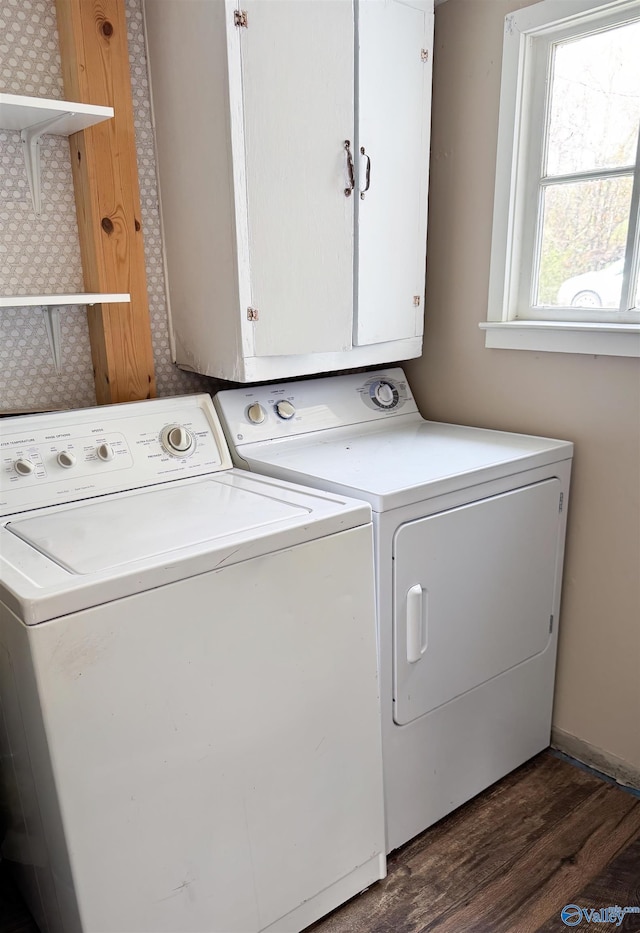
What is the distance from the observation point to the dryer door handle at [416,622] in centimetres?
159

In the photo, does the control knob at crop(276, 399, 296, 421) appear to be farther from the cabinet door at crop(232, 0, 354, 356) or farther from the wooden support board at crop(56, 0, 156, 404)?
the wooden support board at crop(56, 0, 156, 404)

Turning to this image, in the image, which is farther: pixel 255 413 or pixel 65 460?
pixel 255 413

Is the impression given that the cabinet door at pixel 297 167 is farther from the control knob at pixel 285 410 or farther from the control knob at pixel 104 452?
Result: the control knob at pixel 104 452

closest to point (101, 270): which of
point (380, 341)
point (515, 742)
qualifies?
point (380, 341)

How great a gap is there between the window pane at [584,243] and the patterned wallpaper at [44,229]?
1.11 meters

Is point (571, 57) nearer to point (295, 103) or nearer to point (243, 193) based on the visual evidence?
point (295, 103)

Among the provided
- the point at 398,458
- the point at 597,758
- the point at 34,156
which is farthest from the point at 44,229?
the point at 597,758

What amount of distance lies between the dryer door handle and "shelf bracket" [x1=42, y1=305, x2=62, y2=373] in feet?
3.56

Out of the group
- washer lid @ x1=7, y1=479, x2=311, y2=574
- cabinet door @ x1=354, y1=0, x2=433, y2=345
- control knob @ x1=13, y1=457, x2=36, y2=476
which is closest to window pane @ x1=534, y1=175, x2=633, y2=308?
cabinet door @ x1=354, y1=0, x2=433, y2=345

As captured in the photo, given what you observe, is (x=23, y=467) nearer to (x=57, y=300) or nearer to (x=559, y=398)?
(x=57, y=300)

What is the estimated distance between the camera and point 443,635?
5.51 ft

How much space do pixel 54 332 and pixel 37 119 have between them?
49 cm

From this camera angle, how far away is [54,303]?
1.60 m

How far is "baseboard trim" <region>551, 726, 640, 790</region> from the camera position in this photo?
6.27 feet
